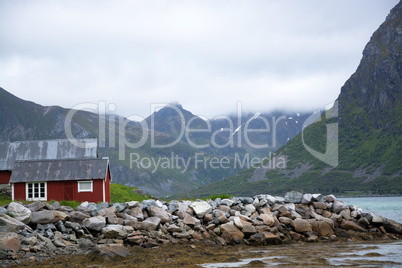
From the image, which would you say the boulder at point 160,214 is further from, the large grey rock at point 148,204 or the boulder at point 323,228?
the boulder at point 323,228

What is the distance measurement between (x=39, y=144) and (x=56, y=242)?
32.2 m

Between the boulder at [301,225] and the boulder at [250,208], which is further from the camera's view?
the boulder at [250,208]

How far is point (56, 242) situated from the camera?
20734mm

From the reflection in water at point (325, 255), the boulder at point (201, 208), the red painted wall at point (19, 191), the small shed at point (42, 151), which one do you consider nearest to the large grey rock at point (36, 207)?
the boulder at point (201, 208)

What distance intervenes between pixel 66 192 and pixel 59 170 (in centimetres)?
239

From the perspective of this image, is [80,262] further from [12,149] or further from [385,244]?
[12,149]

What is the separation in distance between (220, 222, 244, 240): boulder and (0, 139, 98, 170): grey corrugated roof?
988 inches

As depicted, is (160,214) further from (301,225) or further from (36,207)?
(301,225)

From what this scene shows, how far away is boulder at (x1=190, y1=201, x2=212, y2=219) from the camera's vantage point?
28.2 m

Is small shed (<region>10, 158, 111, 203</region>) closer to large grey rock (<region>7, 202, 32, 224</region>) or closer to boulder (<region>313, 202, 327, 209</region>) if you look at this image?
large grey rock (<region>7, 202, 32, 224</region>)

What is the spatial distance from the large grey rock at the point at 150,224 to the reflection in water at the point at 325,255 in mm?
5482

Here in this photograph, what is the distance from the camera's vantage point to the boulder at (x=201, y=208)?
28.2m

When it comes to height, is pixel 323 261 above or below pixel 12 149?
below

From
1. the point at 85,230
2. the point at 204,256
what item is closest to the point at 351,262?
the point at 204,256
